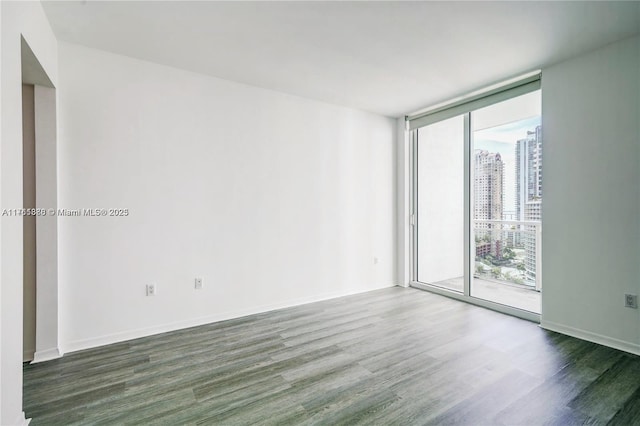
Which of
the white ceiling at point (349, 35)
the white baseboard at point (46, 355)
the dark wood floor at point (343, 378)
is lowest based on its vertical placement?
the dark wood floor at point (343, 378)

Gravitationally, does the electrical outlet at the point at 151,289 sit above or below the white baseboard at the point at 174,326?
above

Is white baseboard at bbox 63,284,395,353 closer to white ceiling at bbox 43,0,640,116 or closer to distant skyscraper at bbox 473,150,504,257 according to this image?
distant skyscraper at bbox 473,150,504,257

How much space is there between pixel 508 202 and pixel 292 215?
263 centimetres

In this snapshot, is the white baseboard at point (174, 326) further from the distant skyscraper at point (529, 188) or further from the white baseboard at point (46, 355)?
the distant skyscraper at point (529, 188)

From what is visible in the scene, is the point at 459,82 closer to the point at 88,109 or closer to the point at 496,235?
the point at 496,235

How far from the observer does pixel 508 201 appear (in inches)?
143

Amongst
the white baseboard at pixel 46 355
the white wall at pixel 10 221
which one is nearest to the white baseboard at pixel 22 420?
the white wall at pixel 10 221

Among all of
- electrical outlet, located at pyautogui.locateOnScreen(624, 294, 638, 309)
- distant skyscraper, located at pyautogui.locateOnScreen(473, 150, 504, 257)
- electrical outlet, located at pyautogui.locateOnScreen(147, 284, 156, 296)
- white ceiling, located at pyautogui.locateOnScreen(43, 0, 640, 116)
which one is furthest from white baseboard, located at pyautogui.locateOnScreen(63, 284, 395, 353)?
electrical outlet, located at pyautogui.locateOnScreen(624, 294, 638, 309)

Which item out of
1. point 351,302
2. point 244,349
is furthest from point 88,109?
point 351,302

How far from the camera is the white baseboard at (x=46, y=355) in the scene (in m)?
2.36

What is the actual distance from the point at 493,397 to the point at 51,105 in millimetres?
3875

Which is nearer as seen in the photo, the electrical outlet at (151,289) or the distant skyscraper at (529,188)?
the electrical outlet at (151,289)

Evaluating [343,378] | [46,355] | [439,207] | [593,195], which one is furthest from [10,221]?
[439,207]

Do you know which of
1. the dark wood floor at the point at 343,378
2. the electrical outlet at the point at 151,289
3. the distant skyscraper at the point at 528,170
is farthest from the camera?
the distant skyscraper at the point at 528,170
